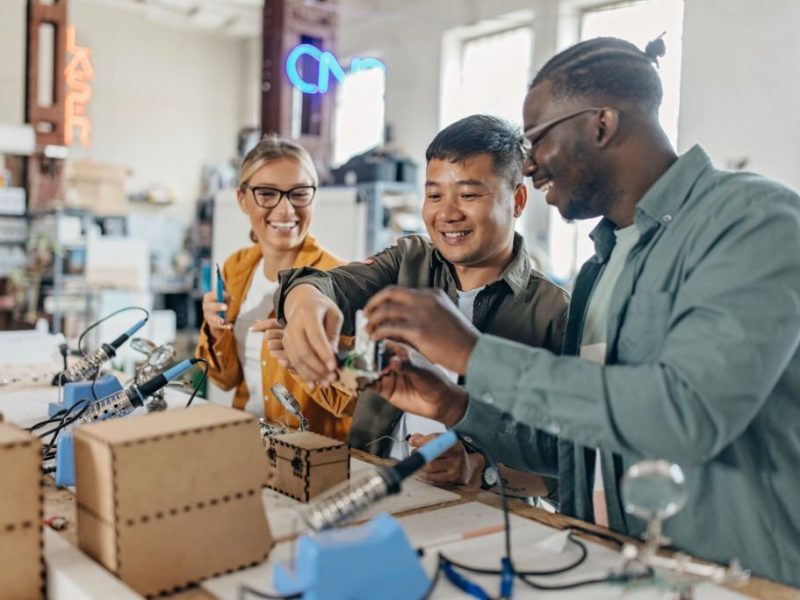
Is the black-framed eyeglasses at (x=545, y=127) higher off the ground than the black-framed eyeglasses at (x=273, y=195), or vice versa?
the black-framed eyeglasses at (x=545, y=127)

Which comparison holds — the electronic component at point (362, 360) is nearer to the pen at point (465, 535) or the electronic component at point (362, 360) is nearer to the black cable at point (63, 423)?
the pen at point (465, 535)

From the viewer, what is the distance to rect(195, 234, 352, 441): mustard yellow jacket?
6.09ft

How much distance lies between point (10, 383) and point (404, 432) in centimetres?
118

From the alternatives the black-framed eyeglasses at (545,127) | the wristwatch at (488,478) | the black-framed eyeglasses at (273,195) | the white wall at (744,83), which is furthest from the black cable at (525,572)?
the white wall at (744,83)

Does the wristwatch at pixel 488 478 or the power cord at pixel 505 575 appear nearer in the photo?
the power cord at pixel 505 575

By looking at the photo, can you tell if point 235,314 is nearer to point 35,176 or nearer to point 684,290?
point 684,290

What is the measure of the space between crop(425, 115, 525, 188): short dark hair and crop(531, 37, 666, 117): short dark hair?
1.39 feet

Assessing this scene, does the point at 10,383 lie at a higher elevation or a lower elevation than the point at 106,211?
lower

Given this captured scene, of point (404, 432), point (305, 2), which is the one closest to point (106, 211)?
point (305, 2)

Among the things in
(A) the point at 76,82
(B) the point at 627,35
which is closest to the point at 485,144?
(B) the point at 627,35

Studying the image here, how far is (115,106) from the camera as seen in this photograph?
9047mm

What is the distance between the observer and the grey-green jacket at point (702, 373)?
2.97ft

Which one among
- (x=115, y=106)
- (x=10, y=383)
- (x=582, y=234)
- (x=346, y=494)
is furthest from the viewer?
(x=115, y=106)

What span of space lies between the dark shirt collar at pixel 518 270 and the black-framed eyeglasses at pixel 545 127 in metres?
0.49
